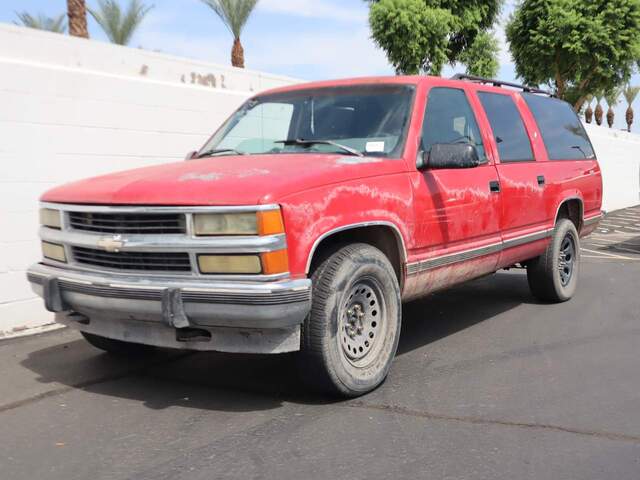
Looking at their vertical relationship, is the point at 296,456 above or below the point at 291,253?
below

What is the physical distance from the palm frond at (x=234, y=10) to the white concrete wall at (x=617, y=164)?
11.3 meters

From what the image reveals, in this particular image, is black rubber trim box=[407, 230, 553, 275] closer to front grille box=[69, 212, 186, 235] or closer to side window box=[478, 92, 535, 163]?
side window box=[478, 92, 535, 163]

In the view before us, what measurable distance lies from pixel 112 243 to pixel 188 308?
0.64 meters

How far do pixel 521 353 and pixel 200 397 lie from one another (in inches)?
93.6

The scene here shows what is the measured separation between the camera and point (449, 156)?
465 cm

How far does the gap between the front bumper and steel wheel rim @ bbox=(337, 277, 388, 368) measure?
46 centimetres

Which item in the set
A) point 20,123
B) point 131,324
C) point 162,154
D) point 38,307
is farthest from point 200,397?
point 162,154

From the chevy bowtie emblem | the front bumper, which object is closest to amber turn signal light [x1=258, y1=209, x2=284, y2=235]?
the front bumper

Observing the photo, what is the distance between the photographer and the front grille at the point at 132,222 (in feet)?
12.6

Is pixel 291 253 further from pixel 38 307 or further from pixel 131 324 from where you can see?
pixel 38 307

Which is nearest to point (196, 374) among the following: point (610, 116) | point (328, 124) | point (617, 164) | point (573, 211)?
point (328, 124)

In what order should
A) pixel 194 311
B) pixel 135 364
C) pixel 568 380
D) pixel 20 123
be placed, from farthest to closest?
1. pixel 20 123
2. pixel 135 364
3. pixel 568 380
4. pixel 194 311

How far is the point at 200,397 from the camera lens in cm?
432

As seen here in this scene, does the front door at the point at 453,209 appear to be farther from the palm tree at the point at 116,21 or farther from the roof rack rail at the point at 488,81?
the palm tree at the point at 116,21
